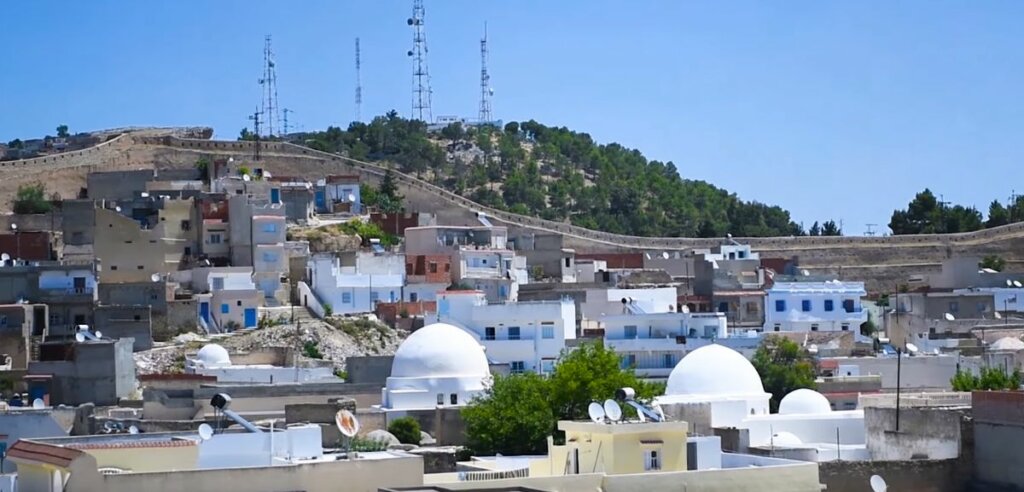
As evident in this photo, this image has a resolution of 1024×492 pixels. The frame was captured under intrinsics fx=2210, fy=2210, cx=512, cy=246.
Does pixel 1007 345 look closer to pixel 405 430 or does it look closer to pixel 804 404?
pixel 804 404

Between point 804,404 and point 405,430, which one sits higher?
point 804,404

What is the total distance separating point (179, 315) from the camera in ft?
148

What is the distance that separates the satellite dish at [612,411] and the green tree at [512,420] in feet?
17.8

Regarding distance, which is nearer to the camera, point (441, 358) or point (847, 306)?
point (441, 358)

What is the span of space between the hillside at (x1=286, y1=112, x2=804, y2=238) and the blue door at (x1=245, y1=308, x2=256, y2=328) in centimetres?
3082

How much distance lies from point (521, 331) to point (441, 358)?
5447mm

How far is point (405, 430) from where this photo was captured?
3409 centimetres

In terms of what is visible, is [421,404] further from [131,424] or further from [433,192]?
[433,192]

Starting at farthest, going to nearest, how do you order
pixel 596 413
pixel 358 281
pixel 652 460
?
pixel 358 281, pixel 596 413, pixel 652 460

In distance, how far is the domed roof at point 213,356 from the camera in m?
40.0

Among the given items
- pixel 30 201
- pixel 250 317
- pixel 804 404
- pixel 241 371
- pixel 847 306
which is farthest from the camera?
pixel 30 201

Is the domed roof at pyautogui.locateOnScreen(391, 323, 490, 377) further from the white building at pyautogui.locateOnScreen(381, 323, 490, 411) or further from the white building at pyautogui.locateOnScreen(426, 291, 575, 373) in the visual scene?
the white building at pyautogui.locateOnScreen(426, 291, 575, 373)

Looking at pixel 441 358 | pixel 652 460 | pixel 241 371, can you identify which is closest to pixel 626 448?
pixel 652 460


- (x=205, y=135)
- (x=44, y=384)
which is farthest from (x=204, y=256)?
(x=205, y=135)
